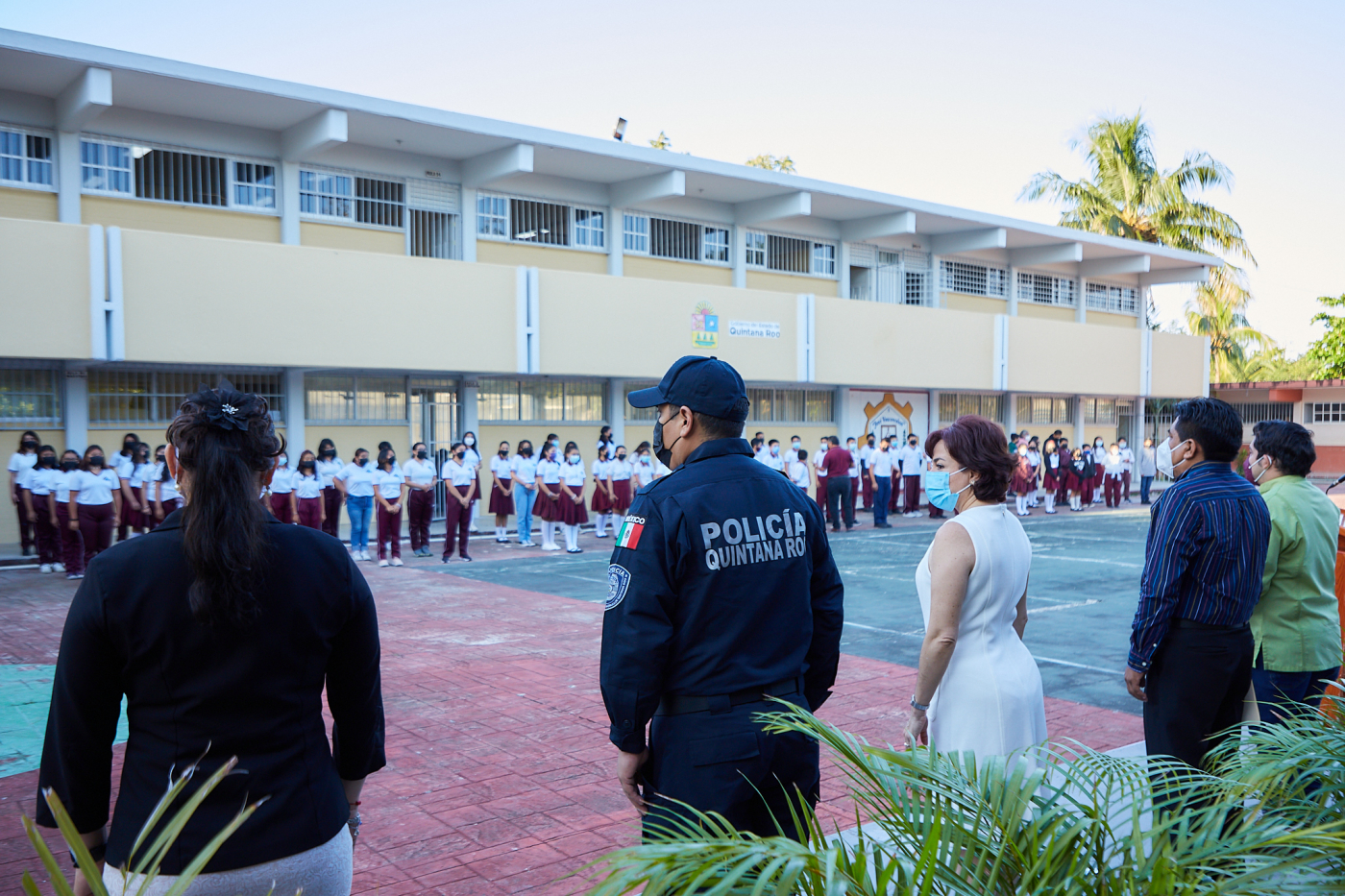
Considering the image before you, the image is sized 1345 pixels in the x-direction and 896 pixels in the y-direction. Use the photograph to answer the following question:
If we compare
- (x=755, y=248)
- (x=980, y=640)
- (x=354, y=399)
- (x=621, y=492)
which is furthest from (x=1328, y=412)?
(x=980, y=640)

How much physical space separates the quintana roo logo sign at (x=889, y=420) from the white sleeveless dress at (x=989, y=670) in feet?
71.2

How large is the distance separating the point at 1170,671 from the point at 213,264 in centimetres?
1460

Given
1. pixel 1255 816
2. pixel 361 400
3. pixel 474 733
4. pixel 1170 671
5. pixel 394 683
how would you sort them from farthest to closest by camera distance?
pixel 361 400 → pixel 394 683 → pixel 474 733 → pixel 1170 671 → pixel 1255 816

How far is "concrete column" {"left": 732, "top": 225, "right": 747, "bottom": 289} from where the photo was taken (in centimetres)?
2282

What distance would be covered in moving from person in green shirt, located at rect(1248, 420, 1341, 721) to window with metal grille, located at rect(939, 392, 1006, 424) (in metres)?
22.7

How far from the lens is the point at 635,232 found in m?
21.4

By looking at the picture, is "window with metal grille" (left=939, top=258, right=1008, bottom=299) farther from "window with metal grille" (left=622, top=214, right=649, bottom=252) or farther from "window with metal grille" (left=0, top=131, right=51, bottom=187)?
"window with metal grille" (left=0, top=131, right=51, bottom=187)

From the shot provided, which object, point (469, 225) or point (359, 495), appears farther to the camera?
point (469, 225)

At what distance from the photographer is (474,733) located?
592 centimetres

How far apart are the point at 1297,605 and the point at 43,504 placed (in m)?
13.8

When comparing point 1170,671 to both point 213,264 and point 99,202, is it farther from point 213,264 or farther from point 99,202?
point 99,202

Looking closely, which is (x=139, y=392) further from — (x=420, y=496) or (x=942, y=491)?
(x=942, y=491)

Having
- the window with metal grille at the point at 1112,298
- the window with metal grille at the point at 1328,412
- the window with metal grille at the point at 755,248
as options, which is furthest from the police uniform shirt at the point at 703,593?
the window with metal grille at the point at 1328,412

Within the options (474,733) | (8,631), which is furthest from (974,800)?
(8,631)
